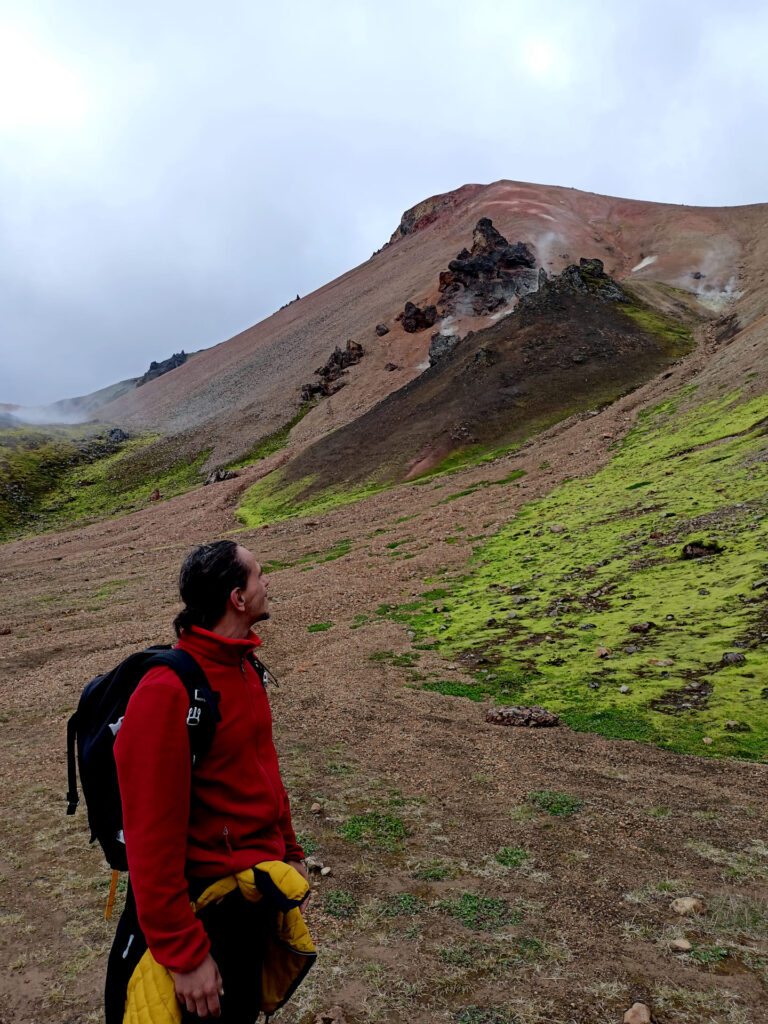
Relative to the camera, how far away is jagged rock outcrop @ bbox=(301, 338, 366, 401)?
227 ft

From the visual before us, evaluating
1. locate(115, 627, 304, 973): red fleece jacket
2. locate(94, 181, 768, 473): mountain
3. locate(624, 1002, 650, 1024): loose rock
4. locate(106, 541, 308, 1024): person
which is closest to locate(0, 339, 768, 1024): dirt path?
locate(624, 1002, 650, 1024): loose rock

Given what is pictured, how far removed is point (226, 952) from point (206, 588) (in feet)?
5.26

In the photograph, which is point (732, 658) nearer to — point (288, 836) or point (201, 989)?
point (288, 836)

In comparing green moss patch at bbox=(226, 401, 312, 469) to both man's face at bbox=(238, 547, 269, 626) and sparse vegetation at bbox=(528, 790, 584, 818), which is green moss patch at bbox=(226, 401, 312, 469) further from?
man's face at bbox=(238, 547, 269, 626)

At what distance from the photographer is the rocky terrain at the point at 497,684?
5.04 m

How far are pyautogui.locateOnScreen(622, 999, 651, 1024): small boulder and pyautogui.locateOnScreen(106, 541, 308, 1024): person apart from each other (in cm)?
264

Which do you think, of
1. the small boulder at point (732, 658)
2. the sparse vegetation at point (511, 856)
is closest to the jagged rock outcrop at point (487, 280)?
the small boulder at point (732, 658)

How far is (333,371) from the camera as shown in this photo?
70500mm

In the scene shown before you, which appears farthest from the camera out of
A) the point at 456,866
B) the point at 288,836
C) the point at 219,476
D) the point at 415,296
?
the point at 415,296

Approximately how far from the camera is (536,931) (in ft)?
17.3

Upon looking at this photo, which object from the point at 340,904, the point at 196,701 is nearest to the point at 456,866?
the point at 340,904

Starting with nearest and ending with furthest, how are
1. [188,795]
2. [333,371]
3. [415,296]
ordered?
1. [188,795]
2. [333,371]
3. [415,296]

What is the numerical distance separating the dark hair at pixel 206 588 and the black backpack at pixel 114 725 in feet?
0.69

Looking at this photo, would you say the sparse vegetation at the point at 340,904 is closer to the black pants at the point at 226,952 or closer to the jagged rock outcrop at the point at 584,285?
the black pants at the point at 226,952
